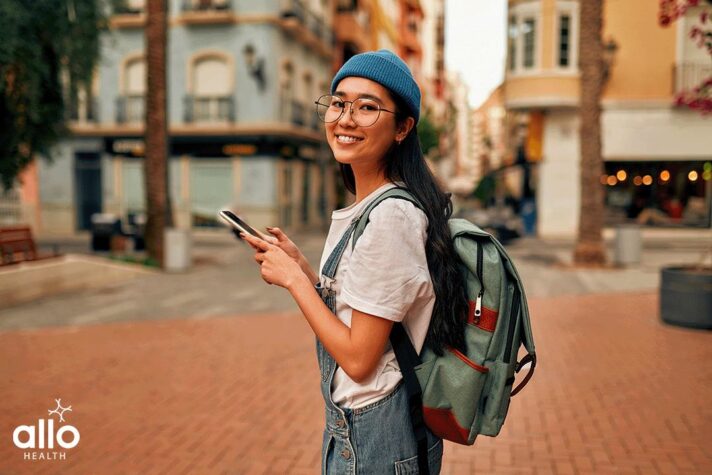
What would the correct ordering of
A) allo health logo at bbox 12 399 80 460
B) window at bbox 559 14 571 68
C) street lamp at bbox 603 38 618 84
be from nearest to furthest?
1. allo health logo at bbox 12 399 80 460
2. street lamp at bbox 603 38 618 84
3. window at bbox 559 14 571 68

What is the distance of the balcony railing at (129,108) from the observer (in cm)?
2480

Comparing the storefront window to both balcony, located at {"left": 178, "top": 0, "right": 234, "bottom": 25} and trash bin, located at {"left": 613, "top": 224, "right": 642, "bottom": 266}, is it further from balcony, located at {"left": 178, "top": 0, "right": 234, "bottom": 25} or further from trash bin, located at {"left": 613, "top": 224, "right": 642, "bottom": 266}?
balcony, located at {"left": 178, "top": 0, "right": 234, "bottom": 25}

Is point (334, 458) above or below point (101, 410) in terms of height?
above

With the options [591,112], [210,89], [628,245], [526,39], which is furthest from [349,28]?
[628,245]

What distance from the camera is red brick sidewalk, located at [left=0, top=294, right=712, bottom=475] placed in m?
4.06

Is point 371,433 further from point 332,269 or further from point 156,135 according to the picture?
point 156,135

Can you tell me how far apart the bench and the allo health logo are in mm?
6024

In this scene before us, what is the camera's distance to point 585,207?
1362 centimetres

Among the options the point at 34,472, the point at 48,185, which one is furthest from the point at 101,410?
the point at 48,185

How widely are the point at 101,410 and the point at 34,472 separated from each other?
1.07 meters

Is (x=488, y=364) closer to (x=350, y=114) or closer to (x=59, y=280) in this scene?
(x=350, y=114)

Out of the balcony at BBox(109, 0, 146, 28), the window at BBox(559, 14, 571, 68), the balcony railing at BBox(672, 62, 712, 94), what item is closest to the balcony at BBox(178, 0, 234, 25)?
the balcony at BBox(109, 0, 146, 28)

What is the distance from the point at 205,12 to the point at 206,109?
3.44 meters

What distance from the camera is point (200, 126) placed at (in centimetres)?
2414
